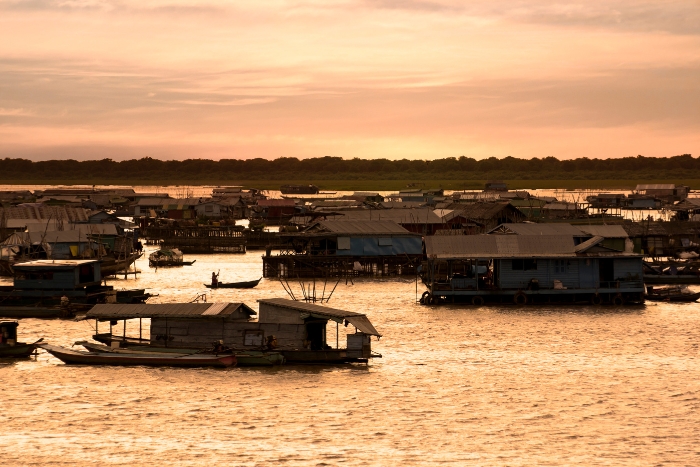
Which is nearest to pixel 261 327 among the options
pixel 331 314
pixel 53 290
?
pixel 331 314

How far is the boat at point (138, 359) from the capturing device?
31484 millimetres

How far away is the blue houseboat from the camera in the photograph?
153 feet

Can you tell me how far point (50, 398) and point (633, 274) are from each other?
2871 centimetres

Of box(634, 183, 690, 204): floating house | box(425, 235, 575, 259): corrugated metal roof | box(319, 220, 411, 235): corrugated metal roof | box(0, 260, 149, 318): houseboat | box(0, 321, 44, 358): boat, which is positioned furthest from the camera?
box(634, 183, 690, 204): floating house

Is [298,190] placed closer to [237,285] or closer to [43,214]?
[43,214]

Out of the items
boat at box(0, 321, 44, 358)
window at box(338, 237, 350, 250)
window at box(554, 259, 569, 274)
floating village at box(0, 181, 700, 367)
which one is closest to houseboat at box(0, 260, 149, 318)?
floating village at box(0, 181, 700, 367)

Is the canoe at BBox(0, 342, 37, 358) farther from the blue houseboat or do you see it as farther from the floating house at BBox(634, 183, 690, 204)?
the floating house at BBox(634, 183, 690, 204)

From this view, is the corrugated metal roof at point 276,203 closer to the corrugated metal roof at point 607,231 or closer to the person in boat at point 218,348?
the corrugated metal roof at point 607,231

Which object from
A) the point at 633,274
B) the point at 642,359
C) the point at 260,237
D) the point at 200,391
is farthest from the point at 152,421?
the point at 260,237

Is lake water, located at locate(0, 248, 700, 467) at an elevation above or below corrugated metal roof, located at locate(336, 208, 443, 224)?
below

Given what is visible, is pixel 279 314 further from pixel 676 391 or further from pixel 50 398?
pixel 676 391

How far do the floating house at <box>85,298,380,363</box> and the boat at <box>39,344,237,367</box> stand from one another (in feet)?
2.96

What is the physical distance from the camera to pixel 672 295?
48312 mm

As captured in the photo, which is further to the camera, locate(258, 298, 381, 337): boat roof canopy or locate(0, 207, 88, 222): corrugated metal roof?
locate(0, 207, 88, 222): corrugated metal roof
